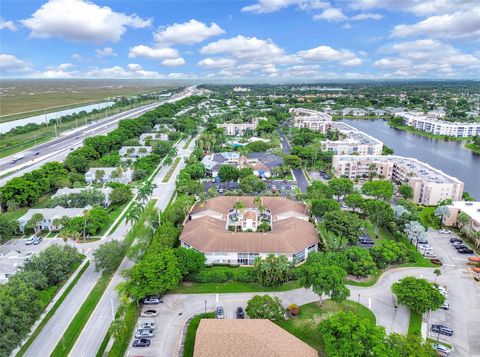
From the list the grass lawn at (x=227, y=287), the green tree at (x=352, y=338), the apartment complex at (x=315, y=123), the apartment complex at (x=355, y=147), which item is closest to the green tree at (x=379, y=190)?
the grass lawn at (x=227, y=287)

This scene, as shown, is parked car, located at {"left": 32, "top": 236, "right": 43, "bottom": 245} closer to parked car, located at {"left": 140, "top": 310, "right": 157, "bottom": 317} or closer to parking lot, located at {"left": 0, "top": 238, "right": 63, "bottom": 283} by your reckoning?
parking lot, located at {"left": 0, "top": 238, "right": 63, "bottom": 283}

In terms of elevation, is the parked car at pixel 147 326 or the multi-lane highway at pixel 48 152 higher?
the multi-lane highway at pixel 48 152

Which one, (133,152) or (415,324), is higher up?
(133,152)

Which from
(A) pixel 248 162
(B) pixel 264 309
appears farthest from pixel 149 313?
(A) pixel 248 162

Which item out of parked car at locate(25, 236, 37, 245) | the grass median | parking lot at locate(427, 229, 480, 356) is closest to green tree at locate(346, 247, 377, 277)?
parking lot at locate(427, 229, 480, 356)

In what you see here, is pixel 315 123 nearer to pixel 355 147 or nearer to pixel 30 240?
pixel 355 147

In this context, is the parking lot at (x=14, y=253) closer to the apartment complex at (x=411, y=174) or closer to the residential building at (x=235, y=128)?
the apartment complex at (x=411, y=174)

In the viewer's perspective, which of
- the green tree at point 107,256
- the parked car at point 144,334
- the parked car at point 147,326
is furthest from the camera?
the green tree at point 107,256
